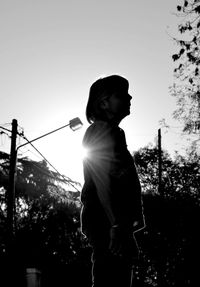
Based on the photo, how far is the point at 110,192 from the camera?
260 centimetres

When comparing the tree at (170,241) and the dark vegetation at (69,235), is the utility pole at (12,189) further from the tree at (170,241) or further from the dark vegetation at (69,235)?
the tree at (170,241)

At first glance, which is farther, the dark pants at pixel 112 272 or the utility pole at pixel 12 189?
the utility pole at pixel 12 189

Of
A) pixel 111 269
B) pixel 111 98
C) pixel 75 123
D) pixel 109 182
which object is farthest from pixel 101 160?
pixel 75 123

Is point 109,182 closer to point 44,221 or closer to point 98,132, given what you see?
point 98,132

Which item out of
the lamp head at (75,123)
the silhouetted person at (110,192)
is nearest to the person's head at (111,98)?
the silhouetted person at (110,192)

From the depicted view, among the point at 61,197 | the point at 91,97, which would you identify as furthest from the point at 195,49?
the point at 61,197

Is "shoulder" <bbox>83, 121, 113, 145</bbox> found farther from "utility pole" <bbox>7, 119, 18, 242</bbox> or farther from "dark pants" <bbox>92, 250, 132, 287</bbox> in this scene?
"utility pole" <bbox>7, 119, 18, 242</bbox>

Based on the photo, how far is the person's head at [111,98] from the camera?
2.88 metres

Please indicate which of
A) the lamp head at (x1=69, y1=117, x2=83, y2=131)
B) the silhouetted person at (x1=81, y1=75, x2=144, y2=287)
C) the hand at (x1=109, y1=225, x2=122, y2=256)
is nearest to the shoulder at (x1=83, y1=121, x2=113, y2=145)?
the silhouetted person at (x1=81, y1=75, x2=144, y2=287)

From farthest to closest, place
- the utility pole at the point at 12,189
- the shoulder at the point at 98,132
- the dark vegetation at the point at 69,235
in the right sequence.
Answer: the dark vegetation at the point at 69,235, the utility pole at the point at 12,189, the shoulder at the point at 98,132

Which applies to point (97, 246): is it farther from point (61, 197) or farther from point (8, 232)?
point (61, 197)

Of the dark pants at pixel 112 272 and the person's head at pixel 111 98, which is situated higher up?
the person's head at pixel 111 98

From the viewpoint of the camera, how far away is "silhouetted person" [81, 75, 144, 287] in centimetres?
260

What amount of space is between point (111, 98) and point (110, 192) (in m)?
0.61
